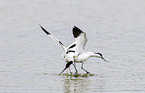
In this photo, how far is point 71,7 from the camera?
24.5 m

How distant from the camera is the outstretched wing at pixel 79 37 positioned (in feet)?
36.5

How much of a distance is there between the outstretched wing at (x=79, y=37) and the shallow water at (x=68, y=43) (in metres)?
0.85

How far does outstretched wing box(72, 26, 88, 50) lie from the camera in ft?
36.5

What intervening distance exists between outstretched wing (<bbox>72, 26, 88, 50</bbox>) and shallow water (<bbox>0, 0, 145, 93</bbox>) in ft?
2.78

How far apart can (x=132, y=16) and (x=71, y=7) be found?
13.4 ft

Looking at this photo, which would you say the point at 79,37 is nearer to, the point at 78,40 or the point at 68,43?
the point at 78,40

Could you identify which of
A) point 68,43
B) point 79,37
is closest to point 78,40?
point 79,37

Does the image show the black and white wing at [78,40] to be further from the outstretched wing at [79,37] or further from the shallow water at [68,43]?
the shallow water at [68,43]

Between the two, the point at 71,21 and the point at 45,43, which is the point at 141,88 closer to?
the point at 45,43

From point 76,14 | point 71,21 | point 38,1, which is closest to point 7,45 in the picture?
point 71,21

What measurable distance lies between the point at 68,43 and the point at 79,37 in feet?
15.4

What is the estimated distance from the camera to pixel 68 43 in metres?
16.0

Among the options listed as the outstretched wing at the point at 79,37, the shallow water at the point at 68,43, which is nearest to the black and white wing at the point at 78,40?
the outstretched wing at the point at 79,37

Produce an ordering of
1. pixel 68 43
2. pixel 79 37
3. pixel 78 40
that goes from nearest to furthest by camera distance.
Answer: pixel 79 37, pixel 78 40, pixel 68 43
